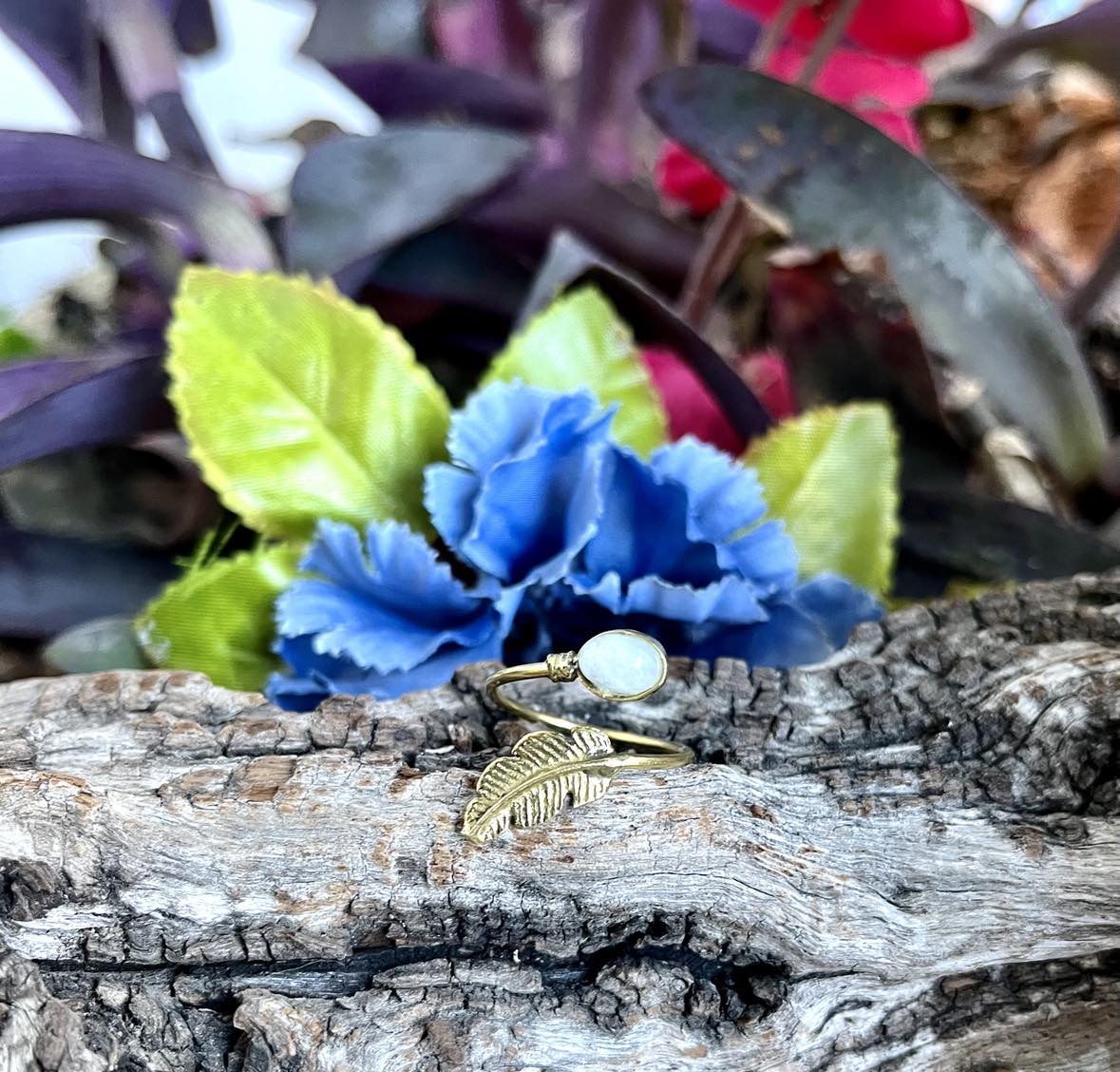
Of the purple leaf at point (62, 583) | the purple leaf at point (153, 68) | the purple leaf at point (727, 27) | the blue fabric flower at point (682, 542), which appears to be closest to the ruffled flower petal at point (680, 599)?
the blue fabric flower at point (682, 542)

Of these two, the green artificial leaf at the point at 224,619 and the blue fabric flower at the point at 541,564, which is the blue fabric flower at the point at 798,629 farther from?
the green artificial leaf at the point at 224,619

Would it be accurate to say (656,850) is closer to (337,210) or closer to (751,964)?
(751,964)

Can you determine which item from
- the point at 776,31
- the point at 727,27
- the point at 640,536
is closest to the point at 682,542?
the point at 640,536

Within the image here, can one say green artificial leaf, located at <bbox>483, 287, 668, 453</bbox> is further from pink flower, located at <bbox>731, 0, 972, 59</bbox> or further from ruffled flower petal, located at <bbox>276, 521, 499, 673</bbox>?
pink flower, located at <bbox>731, 0, 972, 59</bbox>

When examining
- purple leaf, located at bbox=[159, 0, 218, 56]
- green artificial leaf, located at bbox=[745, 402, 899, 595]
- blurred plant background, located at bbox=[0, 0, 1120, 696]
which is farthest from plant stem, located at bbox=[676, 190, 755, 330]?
purple leaf, located at bbox=[159, 0, 218, 56]

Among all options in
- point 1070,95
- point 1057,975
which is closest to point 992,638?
point 1057,975
